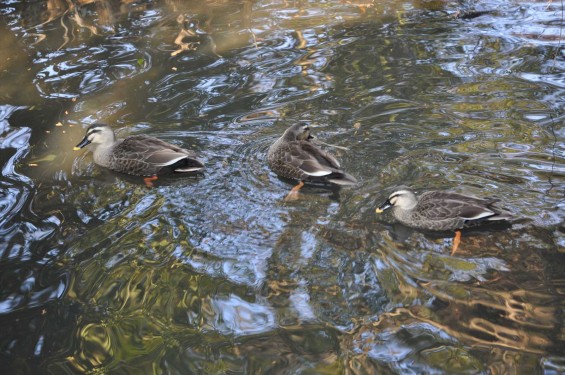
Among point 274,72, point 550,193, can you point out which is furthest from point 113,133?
point 550,193

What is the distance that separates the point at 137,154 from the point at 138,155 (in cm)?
2

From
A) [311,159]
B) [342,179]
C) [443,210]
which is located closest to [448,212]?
[443,210]

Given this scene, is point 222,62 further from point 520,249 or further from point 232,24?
point 520,249

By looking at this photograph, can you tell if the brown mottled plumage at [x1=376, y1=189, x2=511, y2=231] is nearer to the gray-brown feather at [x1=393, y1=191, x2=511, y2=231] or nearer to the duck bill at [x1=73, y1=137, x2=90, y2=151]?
the gray-brown feather at [x1=393, y1=191, x2=511, y2=231]

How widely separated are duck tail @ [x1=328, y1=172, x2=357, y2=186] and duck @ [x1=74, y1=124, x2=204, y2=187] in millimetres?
1503

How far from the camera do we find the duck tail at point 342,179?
6344 mm

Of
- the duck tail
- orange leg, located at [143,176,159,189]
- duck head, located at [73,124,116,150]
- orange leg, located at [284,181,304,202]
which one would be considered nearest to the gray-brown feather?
the duck tail

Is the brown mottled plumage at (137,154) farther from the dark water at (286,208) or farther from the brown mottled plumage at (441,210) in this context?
the brown mottled plumage at (441,210)

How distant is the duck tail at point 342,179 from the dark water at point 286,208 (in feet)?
0.32

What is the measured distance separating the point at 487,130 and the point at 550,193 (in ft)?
4.84

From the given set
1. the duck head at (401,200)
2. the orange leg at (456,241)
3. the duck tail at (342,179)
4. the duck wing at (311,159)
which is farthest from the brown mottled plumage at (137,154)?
the orange leg at (456,241)

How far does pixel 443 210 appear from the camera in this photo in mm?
5617

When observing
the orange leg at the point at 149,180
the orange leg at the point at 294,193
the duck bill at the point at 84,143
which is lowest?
the orange leg at the point at 294,193

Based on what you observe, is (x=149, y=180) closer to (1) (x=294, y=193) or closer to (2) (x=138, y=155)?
Answer: (2) (x=138, y=155)
